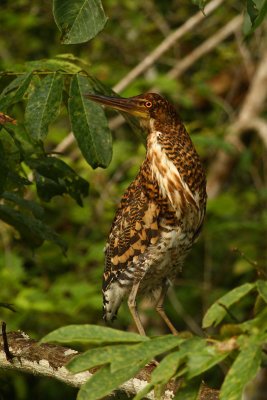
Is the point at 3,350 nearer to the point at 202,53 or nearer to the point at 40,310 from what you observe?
the point at 40,310

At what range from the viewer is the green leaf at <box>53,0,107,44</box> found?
230 cm

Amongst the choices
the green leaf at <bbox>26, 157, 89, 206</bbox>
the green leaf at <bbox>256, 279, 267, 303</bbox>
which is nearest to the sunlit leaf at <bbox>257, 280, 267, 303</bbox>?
the green leaf at <bbox>256, 279, 267, 303</bbox>

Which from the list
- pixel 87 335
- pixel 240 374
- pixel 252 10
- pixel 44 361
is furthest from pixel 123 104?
pixel 240 374

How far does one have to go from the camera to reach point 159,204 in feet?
12.6

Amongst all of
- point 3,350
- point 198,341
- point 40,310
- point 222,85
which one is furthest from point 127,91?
→ point 198,341

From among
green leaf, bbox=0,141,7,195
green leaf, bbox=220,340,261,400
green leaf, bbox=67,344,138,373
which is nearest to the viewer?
green leaf, bbox=220,340,261,400

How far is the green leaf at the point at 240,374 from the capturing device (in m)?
1.56

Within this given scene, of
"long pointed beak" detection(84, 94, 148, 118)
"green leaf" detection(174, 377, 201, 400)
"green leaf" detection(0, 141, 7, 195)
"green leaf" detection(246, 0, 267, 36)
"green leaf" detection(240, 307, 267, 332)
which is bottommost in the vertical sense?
"green leaf" detection(174, 377, 201, 400)

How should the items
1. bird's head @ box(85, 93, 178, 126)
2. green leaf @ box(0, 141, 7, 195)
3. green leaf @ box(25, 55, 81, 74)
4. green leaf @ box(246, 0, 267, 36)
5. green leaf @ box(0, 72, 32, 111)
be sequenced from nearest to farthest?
green leaf @ box(246, 0, 267, 36)
green leaf @ box(0, 141, 7, 195)
green leaf @ box(0, 72, 32, 111)
green leaf @ box(25, 55, 81, 74)
bird's head @ box(85, 93, 178, 126)

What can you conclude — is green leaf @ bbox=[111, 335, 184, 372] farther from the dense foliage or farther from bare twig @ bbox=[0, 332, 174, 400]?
bare twig @ bbox=[0, 332, 174, 400]

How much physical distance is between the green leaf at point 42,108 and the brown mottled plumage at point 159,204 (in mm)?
838

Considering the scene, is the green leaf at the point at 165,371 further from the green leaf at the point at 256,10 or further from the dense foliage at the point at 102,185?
the green leaf at the point at 256,10

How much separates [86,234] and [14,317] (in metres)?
1.46

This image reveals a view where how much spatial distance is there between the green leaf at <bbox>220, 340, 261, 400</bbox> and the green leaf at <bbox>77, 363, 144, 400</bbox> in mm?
176
